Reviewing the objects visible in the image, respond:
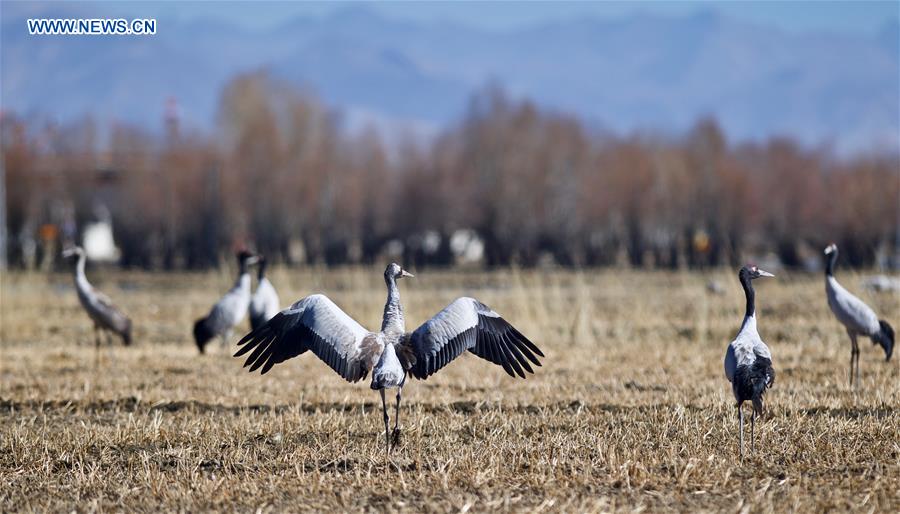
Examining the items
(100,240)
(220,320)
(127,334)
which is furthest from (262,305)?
(100,240)

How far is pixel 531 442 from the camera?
296 inches

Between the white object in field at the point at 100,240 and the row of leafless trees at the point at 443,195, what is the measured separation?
67 cm

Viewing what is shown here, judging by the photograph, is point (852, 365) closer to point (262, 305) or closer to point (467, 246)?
point (262, 305)

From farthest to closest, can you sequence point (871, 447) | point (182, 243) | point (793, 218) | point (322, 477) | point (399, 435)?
point (793, 218) → point (182, 243) → point (399, 435) → point (871, 447) → point (322, 477)

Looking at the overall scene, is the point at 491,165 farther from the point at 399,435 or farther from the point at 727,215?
the point at 399,435

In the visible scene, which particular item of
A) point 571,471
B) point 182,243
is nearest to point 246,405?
point 571,471

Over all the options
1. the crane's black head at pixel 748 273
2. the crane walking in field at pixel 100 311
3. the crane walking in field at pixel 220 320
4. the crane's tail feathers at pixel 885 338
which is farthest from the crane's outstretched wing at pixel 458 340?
the crane walking in field at pixel 100 311

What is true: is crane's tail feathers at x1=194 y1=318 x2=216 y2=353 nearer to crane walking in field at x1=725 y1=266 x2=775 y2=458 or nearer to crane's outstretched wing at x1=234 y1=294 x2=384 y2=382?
crane's outstretched wing at x1=234 y1=294 x2=384 y2=382

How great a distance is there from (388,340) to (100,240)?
152 ft

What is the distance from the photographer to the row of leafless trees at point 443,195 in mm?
41938

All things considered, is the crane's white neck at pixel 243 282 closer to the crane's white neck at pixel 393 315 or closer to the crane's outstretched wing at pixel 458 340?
the crane's white neck at pixel 393 315

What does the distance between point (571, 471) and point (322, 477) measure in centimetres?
139

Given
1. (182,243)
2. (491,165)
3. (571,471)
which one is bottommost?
(571,471)

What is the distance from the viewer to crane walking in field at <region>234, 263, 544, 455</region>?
7699 mm
